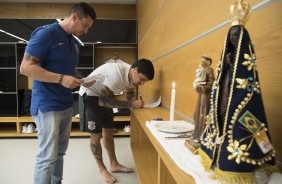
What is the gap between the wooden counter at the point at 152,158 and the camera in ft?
2.00

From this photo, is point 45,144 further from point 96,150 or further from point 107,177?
point 107,177

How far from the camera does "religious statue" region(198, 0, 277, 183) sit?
1.41 feet

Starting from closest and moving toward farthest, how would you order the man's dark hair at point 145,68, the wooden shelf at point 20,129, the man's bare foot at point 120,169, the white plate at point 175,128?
the white plate at point 175,128 → the man's dark hair at point 145,68 → the man's bare foot at point 120,169 → the wooden shelf at point 20,129

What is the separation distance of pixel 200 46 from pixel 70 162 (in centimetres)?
220

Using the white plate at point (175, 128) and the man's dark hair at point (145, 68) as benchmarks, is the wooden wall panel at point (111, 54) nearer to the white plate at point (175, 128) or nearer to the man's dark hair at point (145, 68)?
the man's dark hair at point (145, 68)

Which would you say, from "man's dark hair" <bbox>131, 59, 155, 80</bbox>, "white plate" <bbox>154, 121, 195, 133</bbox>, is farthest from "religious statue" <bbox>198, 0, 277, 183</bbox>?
"man's dark hair" <bbox>131, 59, 155, 80</bbox>

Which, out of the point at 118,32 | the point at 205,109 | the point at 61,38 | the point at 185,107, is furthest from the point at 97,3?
the point at 205,109

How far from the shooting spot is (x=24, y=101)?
371cm

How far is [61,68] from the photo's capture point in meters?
1.55

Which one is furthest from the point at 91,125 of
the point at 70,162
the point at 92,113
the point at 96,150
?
the point at 70,162

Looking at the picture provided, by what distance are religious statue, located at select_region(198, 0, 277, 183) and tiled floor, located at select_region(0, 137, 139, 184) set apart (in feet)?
6.10

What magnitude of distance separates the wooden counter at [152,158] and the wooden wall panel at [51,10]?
2403 millimetres

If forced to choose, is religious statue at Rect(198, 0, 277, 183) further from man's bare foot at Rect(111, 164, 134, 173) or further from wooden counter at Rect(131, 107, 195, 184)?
man's bare foot at Rect(111, 164, 134, 173)

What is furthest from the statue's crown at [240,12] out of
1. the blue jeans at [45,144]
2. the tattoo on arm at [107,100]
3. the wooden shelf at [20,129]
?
the wooden shelf at [20,129]
